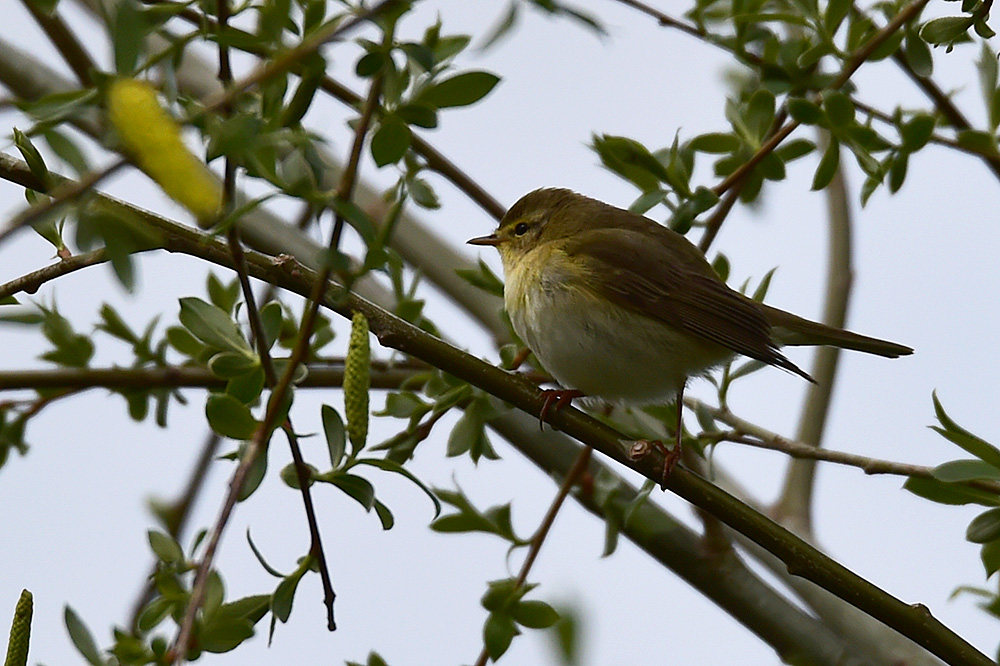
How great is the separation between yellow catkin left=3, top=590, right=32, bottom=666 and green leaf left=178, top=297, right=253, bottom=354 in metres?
0.73

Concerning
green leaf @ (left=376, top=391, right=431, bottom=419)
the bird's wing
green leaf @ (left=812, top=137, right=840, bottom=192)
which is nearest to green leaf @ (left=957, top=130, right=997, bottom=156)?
green leaf @ (left=812, top=137, right=840, bottom=192)

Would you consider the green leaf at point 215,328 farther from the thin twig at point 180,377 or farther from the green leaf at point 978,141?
the green leaf at point 978,141

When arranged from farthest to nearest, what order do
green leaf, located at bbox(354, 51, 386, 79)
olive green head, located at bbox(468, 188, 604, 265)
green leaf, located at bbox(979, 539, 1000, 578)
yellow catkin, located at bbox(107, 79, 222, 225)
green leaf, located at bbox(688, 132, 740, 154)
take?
olive green head, located at bbox(468, 188, 604, 265), green leaf, located at bbox(688, 132, 740, 154), green leaf, located at bbox(979, 539, 1000, 578), green leaf, located at bbox(354, 51, 386, 79), yellow catkin, located at bbox(107, 79, 222, 225)

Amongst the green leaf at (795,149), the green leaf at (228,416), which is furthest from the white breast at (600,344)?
the green leaf at (228,416)

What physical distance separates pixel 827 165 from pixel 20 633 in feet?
6.36

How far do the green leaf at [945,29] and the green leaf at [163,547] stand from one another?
175 centimetres

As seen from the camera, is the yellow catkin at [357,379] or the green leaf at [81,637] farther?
the yellow catkin at [357,379]

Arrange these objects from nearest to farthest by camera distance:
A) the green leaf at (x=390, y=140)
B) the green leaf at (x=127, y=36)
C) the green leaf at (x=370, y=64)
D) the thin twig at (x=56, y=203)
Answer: the thin twig at (x=56, y=203) < the green leaf at (x=127, y=36) < the green leaf at (x=370, y=64) < the green leaf at (x=390, y=140)

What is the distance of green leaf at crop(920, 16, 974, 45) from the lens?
221 centimetres

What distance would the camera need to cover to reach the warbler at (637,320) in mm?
3221

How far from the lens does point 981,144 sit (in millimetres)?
2734

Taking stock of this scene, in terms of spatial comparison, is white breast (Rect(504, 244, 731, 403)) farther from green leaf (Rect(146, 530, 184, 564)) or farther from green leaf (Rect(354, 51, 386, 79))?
green leaf (Rect(354, 51, 386, 79))

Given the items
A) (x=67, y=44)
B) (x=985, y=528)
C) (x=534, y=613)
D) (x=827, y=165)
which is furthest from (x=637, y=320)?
(x=67, y=44)

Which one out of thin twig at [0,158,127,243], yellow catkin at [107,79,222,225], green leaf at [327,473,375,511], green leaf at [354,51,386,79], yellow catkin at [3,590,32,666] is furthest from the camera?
green leaf at [327,473,375,511]
